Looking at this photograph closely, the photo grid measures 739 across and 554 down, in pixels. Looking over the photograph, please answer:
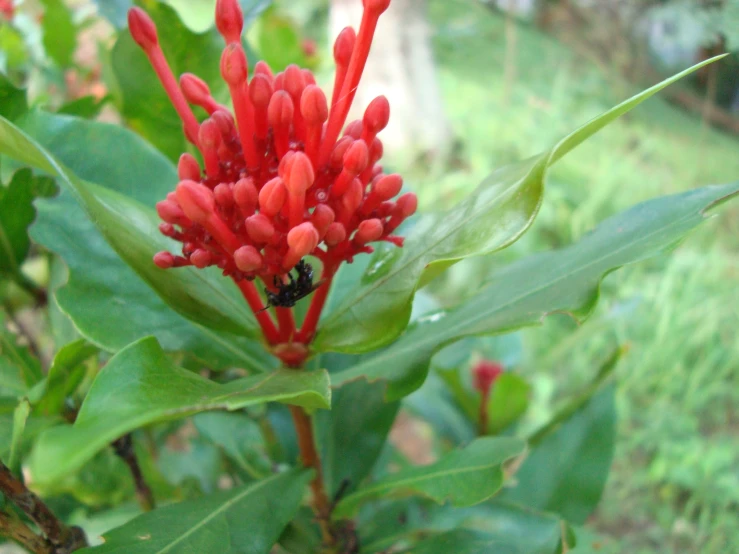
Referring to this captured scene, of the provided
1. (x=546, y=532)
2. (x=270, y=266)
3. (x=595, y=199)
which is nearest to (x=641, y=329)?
(x=595, y=199)

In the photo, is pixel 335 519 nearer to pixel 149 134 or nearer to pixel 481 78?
pixel 149 134

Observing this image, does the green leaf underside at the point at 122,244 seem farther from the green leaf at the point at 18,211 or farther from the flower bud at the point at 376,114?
the flower bud at the point at 376,114

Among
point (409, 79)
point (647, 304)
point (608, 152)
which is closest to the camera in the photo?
point (647, 304)

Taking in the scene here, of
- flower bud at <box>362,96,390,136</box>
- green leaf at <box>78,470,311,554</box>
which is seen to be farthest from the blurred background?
green leaf at <box>78,470,311,554</box>

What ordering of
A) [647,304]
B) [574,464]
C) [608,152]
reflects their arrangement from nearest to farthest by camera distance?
1. [574,464]
2. [647,304]
3. [608,152]

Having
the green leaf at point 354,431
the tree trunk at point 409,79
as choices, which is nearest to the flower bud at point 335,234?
the green leaf at point 354,431

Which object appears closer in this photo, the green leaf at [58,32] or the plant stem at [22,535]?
the plant stem at [22,535]

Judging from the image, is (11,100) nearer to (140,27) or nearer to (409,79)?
(140,27)

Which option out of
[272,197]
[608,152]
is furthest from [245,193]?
[608,152]
